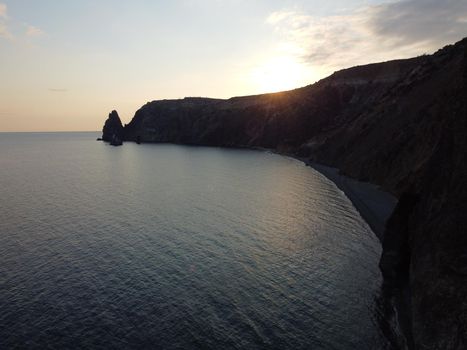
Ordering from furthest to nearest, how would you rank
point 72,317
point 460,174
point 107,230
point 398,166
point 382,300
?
1. point 398,166
2. point 107,230
3. point 382,300
4. point 72,317
5. point 460,174

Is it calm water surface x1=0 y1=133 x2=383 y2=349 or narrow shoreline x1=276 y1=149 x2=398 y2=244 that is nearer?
calm water surface x1=0 y1=133 x2=383 y2=349

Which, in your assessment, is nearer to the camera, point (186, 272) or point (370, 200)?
point (186, 272)

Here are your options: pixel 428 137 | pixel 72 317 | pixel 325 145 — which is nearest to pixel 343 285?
pixel 72 317

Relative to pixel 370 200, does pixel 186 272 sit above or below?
above

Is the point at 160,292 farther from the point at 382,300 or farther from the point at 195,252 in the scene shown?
the point at 382,300

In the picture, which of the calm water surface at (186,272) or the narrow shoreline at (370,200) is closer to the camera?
the calm water surface at (186,272)

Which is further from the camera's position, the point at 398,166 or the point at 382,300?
the point at 398,166

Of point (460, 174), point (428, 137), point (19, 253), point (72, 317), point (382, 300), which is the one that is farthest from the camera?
point (428, 137)

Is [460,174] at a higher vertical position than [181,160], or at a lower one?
higher
